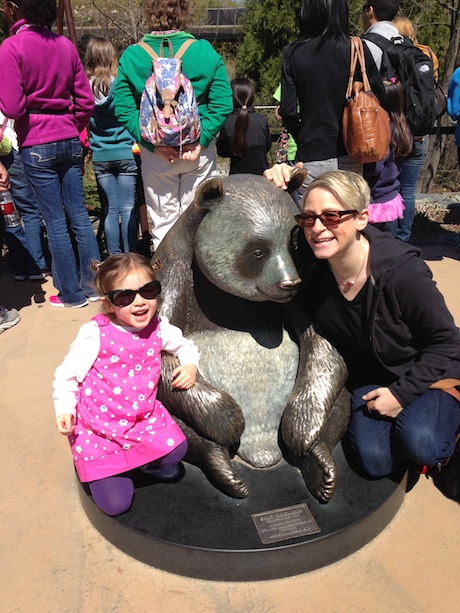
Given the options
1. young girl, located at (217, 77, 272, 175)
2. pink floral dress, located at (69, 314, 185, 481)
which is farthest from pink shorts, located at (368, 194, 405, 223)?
pink floral dress, located at (69, 314, 185, 481)

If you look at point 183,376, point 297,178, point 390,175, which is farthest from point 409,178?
point 183,376

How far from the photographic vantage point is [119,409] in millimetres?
2234

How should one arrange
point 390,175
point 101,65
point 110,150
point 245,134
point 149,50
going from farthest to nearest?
point 245,134, point 110,150, point 101,65, point 390,175, point 149,50

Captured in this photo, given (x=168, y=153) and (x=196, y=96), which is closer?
(x=168, y=153)

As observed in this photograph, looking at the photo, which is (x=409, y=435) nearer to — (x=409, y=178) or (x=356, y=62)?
(x=356, y=62)

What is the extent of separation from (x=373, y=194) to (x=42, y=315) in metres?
2.73

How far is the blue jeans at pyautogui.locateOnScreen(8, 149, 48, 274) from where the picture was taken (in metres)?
5.24

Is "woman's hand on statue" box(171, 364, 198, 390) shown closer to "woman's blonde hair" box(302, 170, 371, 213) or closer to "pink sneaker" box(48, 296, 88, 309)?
"woman's blonde hair" box(302, 170, 371, 213)

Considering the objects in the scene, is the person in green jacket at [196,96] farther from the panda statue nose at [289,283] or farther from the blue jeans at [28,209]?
the panda statue nose at [289,283]

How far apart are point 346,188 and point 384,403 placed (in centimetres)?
86

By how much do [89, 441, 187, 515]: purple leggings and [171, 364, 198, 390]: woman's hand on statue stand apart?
9.0 inches

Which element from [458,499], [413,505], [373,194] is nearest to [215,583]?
[413,505]

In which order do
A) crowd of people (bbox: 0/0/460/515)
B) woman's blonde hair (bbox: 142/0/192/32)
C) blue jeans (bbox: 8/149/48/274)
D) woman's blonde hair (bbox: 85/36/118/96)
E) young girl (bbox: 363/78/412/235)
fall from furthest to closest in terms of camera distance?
blue jeans (bbox: 8/149/48/274)
woman's blonde hair (bbox: 85/36/118/96)
young girl (bbox: 363/78/412/235)
woman's blonde hair (bbox: 142/0/192/32)
crowd of people (bbox: 0/0/460/515)

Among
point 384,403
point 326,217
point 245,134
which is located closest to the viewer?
point 326,217
